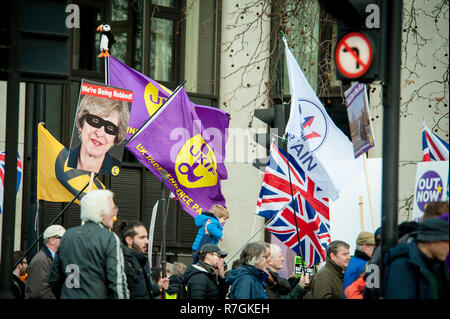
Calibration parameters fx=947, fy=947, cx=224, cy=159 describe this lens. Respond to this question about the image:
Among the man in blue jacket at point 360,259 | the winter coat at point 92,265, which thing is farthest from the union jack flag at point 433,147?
the winter coat at point 92,265

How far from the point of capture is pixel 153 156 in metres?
12.1

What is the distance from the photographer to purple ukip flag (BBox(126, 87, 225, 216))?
1209 cm

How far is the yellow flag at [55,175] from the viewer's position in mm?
13062

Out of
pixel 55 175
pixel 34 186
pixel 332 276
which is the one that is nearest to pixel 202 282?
pixel 332 276

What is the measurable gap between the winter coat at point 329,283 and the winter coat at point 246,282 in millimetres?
972

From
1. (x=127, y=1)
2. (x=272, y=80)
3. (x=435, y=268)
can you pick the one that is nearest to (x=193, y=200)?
(x=272, y=80)

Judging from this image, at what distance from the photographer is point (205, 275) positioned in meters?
9.65

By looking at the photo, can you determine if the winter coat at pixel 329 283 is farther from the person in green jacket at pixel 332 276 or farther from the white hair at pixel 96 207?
the white hair at pixel 96 207

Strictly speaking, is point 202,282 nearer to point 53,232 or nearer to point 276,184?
point 53,232

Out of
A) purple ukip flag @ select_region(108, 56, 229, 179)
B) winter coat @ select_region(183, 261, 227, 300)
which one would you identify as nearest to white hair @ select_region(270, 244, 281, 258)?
winter coat @ select_region(183, 261, 227, 300)

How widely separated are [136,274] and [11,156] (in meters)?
1.68

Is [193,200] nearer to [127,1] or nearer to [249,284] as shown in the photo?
[249,284]

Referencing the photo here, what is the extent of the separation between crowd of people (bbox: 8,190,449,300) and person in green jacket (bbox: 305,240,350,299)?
0.04 feet

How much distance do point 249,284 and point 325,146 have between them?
12.0 ft
